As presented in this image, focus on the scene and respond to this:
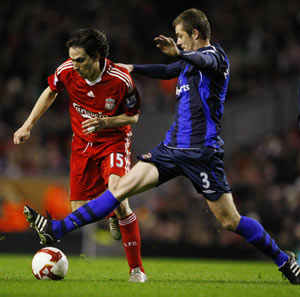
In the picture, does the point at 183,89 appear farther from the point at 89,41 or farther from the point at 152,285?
Result: the point at 152,285

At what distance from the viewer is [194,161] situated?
5.58 m

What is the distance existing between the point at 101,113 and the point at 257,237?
6.15 ft

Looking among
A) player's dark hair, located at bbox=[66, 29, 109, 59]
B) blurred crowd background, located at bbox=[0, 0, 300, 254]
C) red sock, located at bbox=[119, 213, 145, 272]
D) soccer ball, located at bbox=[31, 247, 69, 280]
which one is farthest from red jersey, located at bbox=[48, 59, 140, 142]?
blurred crowd background, located at bbox=[0, 0, 300, 254]

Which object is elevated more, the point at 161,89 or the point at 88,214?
the point at 88,214

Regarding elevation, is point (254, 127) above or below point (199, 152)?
below

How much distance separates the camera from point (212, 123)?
569 centimetres

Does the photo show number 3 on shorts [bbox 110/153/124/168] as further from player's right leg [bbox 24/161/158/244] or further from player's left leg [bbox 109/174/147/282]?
player's right leg [bbox 24/161/158/244]

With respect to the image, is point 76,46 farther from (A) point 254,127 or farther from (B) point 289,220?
(A) point 254,127

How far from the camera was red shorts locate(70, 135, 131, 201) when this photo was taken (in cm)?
622

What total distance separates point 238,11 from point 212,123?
38.1 ft

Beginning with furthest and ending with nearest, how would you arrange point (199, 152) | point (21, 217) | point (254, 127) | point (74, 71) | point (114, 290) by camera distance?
point (254, 127) < point (21, 217) < point (74, 71) < point (199, 152) < point (114, 290)

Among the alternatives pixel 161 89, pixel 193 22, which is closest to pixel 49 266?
pixel 193 22

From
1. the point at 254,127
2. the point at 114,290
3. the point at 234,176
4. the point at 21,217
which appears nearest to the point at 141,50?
the point at 254,127

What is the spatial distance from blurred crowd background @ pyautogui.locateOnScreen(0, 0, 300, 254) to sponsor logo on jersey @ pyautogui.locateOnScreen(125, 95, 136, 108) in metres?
6.10
